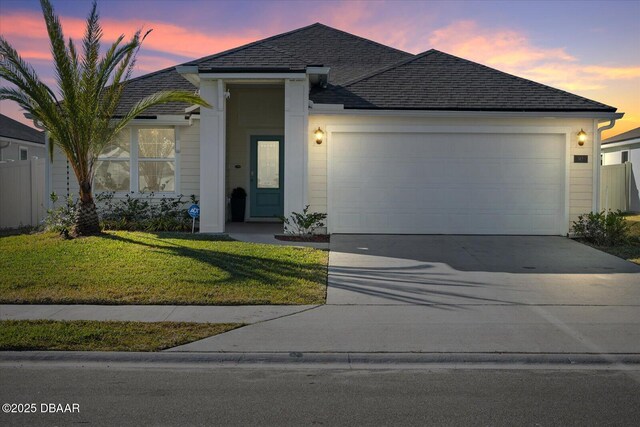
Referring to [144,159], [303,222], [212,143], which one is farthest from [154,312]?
[144,159]

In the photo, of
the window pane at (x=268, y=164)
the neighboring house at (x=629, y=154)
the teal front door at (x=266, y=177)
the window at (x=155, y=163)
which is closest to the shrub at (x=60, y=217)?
the window at (x=155, y=163)

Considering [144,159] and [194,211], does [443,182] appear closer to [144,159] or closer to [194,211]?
[194,211]

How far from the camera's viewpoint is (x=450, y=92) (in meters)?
16.7

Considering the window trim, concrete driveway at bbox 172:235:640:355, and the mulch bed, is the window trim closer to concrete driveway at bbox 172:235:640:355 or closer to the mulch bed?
the mulch bed

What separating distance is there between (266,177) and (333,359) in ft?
42.2

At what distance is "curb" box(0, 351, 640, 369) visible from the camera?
22.3 ft

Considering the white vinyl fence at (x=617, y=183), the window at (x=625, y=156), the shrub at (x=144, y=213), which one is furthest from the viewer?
the window at (x=625, y=156)

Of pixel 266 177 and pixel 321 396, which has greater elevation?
pixel 266 177

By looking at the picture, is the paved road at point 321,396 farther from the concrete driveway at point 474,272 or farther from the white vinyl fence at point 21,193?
the white vinyl fence at point 21,193

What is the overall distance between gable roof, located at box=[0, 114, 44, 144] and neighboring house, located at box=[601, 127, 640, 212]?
2619 cm

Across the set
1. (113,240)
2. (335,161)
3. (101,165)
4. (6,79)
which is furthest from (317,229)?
(6,79)

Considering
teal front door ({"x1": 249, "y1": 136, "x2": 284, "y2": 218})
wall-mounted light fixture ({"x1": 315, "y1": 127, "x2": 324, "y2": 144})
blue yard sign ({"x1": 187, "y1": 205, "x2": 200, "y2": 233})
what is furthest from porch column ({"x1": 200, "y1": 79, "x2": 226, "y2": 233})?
teal front door ({"x1": 249, "y1": 136, "x2": 284, "y2": 218})

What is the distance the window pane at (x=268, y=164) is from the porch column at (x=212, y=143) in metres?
3.59

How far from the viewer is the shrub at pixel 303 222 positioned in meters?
15.2
